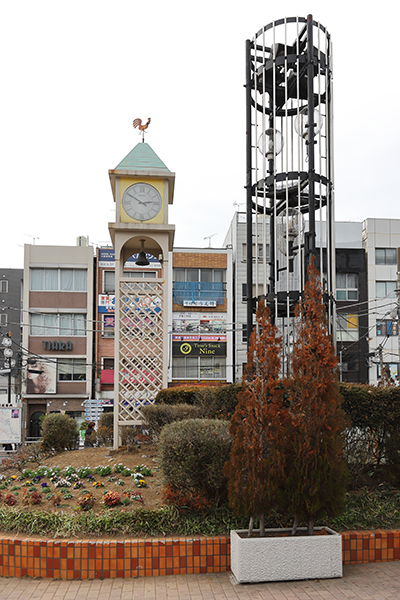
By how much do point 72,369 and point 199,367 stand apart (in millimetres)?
8098

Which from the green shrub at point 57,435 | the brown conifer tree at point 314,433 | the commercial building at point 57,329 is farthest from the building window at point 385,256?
the brown conifer tree at point 314,433

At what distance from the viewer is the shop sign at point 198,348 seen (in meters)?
33.4

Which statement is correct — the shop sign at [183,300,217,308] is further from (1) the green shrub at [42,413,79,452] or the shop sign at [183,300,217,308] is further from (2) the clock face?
(2) the clock face

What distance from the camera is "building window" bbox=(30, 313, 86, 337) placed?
33.9m

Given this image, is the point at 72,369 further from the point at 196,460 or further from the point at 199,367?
the point at 196,460

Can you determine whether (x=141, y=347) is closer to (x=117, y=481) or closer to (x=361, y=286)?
(x=117, y=481)

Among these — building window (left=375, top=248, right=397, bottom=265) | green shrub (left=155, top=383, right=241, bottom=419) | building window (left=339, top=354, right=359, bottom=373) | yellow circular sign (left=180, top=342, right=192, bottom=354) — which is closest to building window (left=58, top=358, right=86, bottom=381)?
yellow circular sign (left=180, top=342, right=192, bottom=354)

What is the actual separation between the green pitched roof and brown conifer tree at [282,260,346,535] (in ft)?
19.5

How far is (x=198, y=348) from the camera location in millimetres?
33562

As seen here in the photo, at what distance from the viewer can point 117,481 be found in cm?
778

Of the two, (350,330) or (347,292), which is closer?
(350,330)

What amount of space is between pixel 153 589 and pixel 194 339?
28.1m

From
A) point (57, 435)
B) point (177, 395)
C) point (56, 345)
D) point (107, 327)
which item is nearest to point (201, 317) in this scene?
point (107, 327)

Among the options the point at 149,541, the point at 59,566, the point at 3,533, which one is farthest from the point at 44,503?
the point at 149,541
